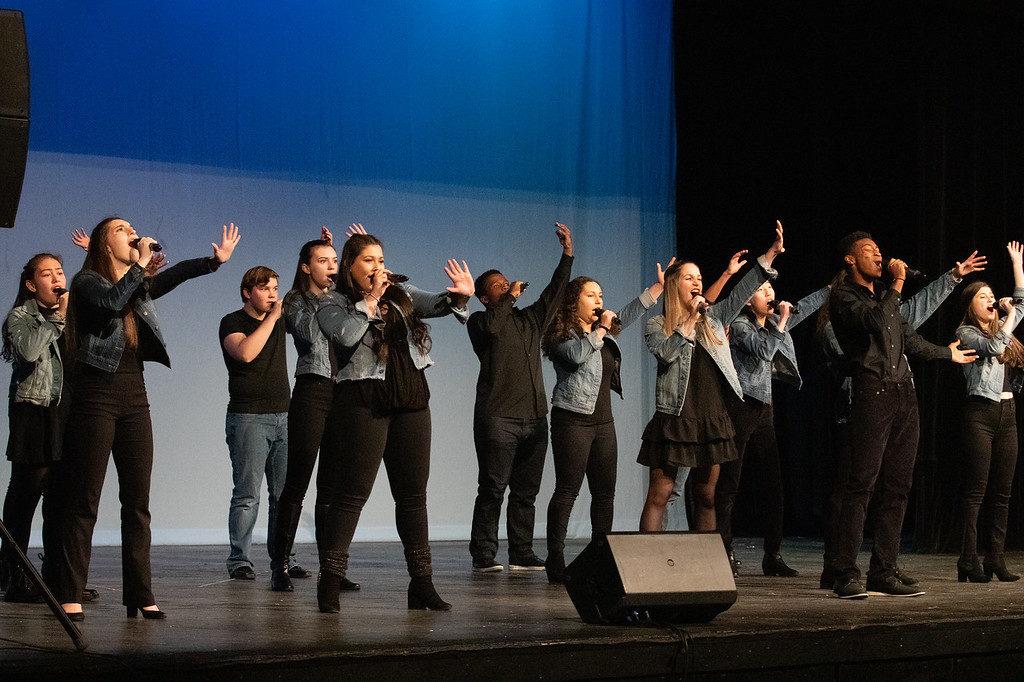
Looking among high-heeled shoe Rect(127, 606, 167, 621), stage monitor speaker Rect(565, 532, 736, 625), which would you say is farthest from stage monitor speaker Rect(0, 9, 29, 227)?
stage monitor speaker Rect(565, 532, 736, 625)

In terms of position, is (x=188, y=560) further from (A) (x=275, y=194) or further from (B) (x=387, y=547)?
Result: (A) (x=275, y=194)

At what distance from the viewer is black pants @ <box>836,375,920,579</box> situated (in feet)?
14.9

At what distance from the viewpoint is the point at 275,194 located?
7.98m

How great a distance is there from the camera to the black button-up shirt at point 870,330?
4555 mm

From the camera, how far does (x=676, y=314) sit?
5.50 m

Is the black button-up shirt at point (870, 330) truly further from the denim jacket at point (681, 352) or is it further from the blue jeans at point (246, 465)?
the blue jeans at point (246, 465)

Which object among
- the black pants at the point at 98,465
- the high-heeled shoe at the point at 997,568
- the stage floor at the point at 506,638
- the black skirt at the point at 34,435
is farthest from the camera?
the high-heeled shoe at the point at 997,568

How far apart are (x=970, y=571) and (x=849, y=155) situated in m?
3.50

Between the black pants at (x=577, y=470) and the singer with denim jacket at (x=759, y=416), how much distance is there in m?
0.55

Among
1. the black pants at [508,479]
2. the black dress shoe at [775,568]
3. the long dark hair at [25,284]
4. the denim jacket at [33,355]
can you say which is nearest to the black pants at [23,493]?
the denim jacket at [33,355]

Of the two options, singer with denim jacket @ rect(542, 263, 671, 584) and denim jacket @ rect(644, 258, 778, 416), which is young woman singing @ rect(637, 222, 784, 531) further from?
singer with denim jacket @ rect(542, 263, 671, 584)

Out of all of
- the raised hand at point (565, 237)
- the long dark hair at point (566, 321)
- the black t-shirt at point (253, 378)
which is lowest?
the black t-shirt at point (253, 378)

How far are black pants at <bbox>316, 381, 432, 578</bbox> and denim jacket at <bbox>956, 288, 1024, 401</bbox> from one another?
280 cm

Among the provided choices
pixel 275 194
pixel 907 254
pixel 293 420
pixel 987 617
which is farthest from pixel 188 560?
pixel 907 254
